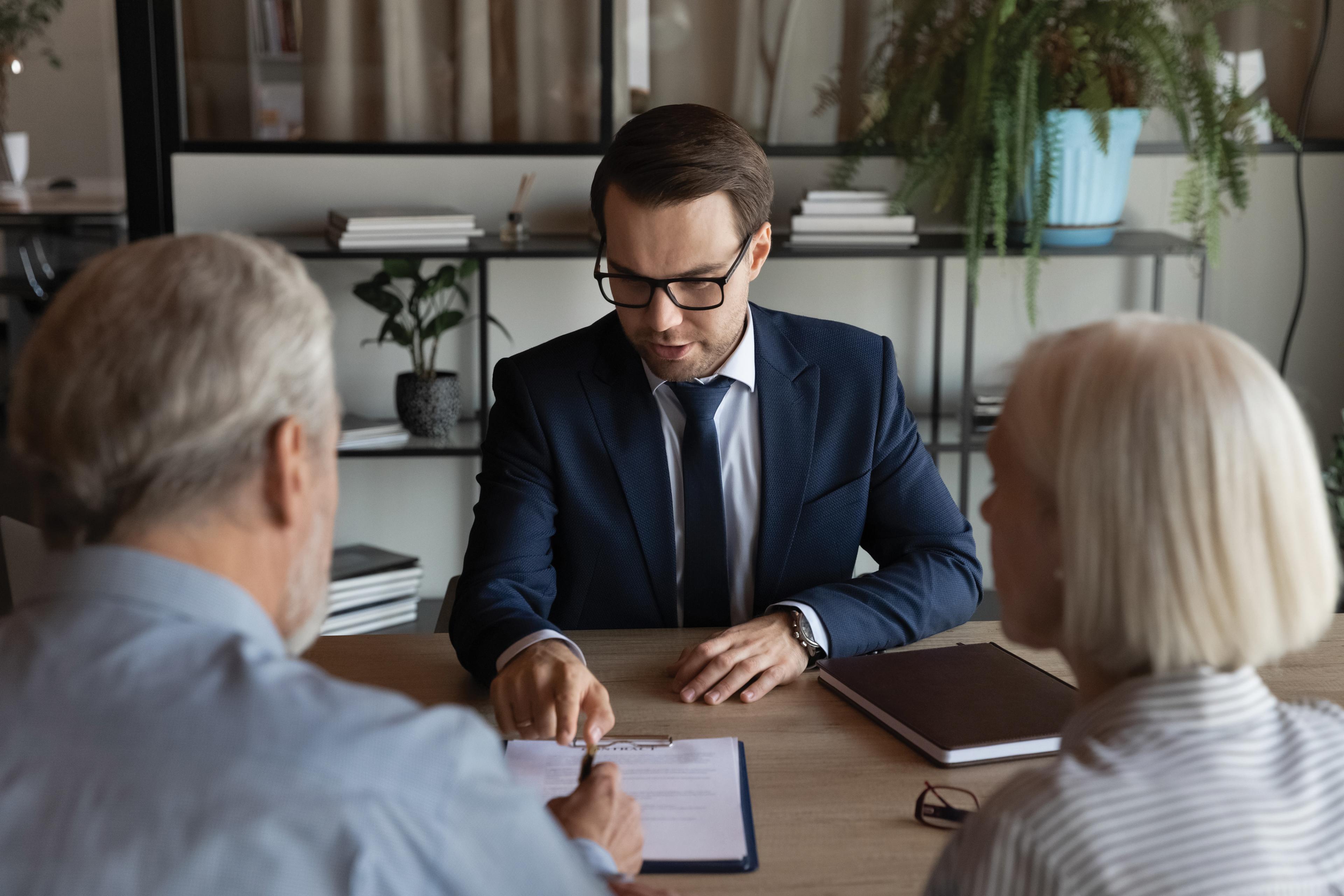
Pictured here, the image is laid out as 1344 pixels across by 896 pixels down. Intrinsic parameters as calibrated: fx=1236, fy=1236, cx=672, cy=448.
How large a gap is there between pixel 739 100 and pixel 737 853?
2.55 meters

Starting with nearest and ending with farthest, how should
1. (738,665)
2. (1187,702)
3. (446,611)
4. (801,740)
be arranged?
1. (1187,702)
2. (801,740)
3. (738,665)
4. (446,611)

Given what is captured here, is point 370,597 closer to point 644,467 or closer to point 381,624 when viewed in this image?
point 381,624

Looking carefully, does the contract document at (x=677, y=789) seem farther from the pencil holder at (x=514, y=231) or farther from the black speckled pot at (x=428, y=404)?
the pencil holder at (x=514, y=231)

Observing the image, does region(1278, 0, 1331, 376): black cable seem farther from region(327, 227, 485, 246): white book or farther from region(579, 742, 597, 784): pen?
region(579, 742, 597, 784): pen

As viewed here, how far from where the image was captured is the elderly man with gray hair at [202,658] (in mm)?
712

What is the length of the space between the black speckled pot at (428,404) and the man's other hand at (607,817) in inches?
78.6

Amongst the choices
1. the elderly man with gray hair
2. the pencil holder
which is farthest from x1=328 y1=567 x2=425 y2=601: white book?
the elderly man with gray hair

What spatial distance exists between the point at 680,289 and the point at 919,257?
1.49 meters

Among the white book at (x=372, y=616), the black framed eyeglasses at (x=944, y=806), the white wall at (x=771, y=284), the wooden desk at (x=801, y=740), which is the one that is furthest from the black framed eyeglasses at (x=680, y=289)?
the white book at (x=372, y=616)

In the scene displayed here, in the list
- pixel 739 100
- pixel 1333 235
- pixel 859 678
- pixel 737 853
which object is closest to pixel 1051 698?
pixel 859 678

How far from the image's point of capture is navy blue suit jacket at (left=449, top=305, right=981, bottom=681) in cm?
182

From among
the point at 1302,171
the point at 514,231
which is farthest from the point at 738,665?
the point at 1302,171

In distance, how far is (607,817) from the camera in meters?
1.10

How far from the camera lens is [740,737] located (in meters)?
1.38
